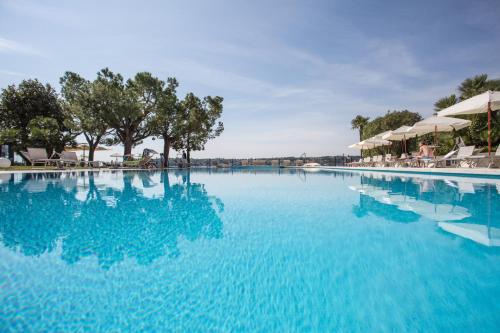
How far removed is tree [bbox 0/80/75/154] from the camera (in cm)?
1989

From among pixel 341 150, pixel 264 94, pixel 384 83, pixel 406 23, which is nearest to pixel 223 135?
pixel 264 94

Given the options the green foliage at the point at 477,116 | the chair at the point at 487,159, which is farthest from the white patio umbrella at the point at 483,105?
the green foliage at the point at 477,116

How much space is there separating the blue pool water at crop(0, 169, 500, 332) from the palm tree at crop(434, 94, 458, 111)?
18.2m

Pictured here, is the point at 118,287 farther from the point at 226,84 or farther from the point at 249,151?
the point at 249,151

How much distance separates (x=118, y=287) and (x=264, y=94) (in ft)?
64.5

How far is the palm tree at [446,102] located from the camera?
1805 centimetres

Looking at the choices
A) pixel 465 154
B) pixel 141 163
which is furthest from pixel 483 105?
pixel 141 163

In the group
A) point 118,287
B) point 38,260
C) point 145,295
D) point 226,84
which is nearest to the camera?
point 145,295

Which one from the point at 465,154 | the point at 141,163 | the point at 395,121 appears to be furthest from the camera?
the point at 395,121

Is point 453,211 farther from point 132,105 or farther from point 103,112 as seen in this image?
point 103,112

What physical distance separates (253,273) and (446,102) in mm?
22264

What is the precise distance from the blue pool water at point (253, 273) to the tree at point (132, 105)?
669 inches

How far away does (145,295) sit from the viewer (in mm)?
1705

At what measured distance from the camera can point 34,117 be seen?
72.9 ft
